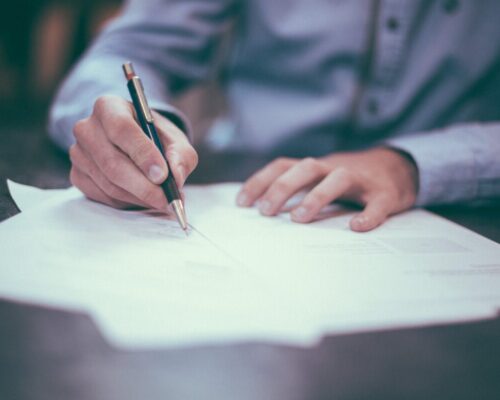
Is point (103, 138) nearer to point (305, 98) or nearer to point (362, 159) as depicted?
point (362, 159)

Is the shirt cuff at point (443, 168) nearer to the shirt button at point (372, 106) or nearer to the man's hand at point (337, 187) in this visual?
the man's hand at point (337, 187)

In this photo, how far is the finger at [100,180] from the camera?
0.42 m

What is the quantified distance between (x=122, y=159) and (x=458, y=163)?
40 cm

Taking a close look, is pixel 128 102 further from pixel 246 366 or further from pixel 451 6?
pixel 451 6

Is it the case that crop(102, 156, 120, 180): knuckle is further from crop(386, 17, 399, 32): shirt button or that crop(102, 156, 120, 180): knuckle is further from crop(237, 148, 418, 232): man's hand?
crop(386, 17, 399, 32): shirt button

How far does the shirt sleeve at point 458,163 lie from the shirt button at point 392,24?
22 cm

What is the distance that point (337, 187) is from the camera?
0.47 meters

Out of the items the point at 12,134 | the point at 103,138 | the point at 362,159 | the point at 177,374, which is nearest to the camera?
the point at 177,374

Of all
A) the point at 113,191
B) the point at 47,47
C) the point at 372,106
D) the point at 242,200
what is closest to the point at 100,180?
the point at 113,191

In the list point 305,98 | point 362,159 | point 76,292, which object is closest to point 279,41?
point 305,98

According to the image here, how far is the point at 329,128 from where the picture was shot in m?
0.80

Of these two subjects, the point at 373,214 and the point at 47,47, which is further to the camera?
the point at 47,47

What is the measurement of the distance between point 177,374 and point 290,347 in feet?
0.20

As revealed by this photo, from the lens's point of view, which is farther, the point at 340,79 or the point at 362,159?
the point at 340,79
